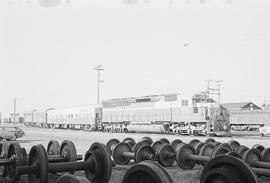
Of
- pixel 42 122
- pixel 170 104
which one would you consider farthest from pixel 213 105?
pixel 42 122

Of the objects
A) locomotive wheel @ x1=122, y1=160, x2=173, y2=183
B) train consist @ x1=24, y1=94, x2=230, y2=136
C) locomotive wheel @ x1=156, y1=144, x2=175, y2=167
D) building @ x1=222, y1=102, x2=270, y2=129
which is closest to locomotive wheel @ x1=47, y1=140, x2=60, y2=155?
locomotive wheel @ x1=156, y1=144, x2=175, y2=167

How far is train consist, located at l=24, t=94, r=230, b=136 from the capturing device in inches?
1265

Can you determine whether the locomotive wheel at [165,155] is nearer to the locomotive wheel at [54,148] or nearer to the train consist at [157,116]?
the locomotive wheel at [54,148]

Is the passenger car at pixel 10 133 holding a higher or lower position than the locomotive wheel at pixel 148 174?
lower

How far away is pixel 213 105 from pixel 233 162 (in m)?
28.2

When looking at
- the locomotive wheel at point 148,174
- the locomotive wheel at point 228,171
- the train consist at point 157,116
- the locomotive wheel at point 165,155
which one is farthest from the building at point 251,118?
the locomotive wheel at point 148,174

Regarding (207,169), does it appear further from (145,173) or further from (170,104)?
(170,104)

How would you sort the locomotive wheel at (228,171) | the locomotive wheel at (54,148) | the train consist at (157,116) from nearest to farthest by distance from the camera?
1. the locomotive wheel at (228,171)
2. the locomotive wheel at (54,148)
3. the train consist at (157,116)

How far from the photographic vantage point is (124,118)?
131 ft

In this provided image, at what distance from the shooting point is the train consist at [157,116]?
32125 millimetres

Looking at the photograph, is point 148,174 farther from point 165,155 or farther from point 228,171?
point 165,155

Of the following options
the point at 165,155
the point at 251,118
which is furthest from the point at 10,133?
the point at 251,118

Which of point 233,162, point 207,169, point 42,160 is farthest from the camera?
point 42,160

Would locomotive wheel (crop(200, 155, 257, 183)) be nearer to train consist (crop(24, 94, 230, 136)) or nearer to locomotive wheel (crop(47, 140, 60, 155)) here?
locomotive wheel (crop(47, 140, 60, 155))
